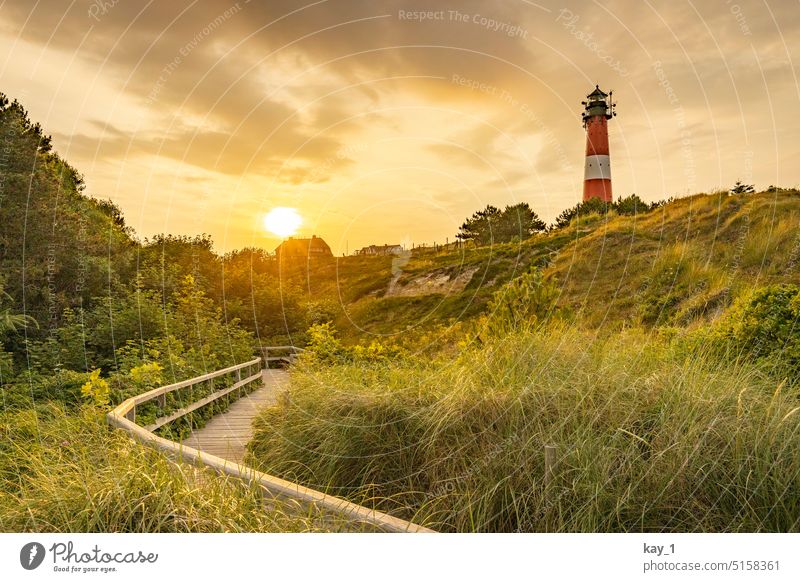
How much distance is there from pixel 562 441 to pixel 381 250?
2.80 m

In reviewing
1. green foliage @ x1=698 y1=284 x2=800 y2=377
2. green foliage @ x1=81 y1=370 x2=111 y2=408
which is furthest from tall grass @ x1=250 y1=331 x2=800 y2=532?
green foliage @ x1=81 y1=370 x2=111 y2=408

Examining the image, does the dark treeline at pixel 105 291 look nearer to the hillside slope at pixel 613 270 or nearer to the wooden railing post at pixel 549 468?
the hillside slope at pixel 613 270

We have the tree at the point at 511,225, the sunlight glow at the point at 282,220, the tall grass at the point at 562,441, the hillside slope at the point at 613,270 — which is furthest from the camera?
the tree at the point at 511,225

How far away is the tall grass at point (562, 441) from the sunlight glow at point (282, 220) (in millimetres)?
1653

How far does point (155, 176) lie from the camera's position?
5.00 metres

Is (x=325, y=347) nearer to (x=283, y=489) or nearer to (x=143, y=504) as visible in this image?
(x=283, y=489)

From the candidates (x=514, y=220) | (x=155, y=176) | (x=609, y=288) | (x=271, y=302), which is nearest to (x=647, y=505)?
(x=155, y=176)

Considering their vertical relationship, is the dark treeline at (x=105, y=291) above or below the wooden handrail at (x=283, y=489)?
above

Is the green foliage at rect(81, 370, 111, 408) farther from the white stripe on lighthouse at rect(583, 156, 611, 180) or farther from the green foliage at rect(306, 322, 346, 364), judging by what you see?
the white stripe on lighthouse at rect(583, 156, 611, 180)

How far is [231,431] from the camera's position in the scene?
26.8ft

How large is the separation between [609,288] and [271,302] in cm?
805

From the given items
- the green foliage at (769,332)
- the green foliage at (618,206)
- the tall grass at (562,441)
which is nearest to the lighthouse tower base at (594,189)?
the green foliage at (618,206)

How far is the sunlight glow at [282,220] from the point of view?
4766 millimetres
